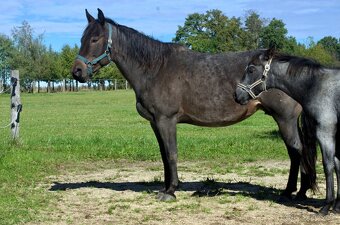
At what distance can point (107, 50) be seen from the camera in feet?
26.3

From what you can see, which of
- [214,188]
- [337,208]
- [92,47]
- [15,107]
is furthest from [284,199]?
[15,107]

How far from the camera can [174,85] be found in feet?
25.5

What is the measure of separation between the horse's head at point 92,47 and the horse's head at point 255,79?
2.43 meters

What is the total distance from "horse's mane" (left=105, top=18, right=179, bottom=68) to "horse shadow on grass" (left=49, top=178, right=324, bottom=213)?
2270mm

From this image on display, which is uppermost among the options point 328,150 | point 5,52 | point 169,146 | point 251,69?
point 5,52

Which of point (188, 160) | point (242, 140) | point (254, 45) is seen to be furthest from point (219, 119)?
point (254, 45)

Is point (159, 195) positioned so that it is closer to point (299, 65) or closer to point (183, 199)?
point (183, 199)

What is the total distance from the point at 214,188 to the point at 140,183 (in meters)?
1.52

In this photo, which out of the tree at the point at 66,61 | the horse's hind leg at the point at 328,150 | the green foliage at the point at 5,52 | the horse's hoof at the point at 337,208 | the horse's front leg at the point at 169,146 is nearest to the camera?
the horse's hind leg at the point at 328,150

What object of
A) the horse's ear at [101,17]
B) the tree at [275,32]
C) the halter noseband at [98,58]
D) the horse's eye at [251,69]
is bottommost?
the horse's eye at [251,69]

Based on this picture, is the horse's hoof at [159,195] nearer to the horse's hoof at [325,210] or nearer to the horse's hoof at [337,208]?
the horse's hoof at [325,210]

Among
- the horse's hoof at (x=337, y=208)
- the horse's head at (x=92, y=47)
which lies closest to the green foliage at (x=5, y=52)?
the horse's head at (x=92, y=47)

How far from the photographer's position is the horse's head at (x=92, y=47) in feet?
25.9

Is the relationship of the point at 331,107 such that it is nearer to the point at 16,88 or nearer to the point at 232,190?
the point at 232,190
